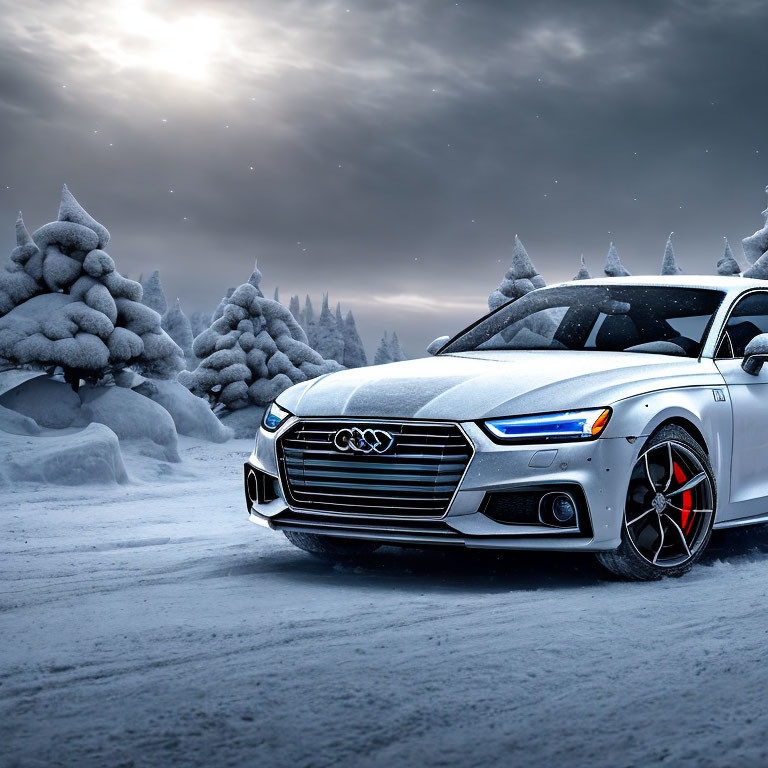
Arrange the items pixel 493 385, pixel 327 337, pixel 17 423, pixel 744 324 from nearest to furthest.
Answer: pixel 493 385
pixel 744 324
pixel 17 423
pixel 327 337

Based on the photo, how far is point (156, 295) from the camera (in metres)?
72.1

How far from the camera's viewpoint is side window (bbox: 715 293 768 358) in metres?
6.14

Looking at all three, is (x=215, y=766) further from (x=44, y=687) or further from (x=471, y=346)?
(x=471, y=346)

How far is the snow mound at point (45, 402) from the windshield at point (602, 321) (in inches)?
388

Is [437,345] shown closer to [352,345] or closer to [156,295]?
[156,295]

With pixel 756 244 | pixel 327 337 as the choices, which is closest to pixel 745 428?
pixel 756 244

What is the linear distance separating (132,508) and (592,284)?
4907 millimetres

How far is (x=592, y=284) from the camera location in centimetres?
706

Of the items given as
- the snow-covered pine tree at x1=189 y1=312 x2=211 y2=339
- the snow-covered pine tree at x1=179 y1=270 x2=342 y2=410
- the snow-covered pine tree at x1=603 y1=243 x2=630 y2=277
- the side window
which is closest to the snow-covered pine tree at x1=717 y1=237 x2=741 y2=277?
the snow-covered pine tree at x1=603 y1=243 x2=630 y2=277

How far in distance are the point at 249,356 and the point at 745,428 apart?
2034cm

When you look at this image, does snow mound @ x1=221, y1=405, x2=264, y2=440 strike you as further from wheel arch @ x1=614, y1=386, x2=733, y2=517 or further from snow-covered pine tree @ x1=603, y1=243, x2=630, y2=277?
snow-covered pine tree @ x1=603, y1=243, x2=630, y2=277

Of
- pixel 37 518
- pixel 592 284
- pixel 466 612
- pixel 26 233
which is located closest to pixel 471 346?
pixel 592 284

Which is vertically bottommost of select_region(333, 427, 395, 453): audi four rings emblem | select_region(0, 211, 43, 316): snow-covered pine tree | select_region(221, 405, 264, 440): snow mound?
select_region(221, 405, 264, 440): snow mound

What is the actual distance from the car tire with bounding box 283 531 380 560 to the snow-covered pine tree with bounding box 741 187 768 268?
2688 centimetres
